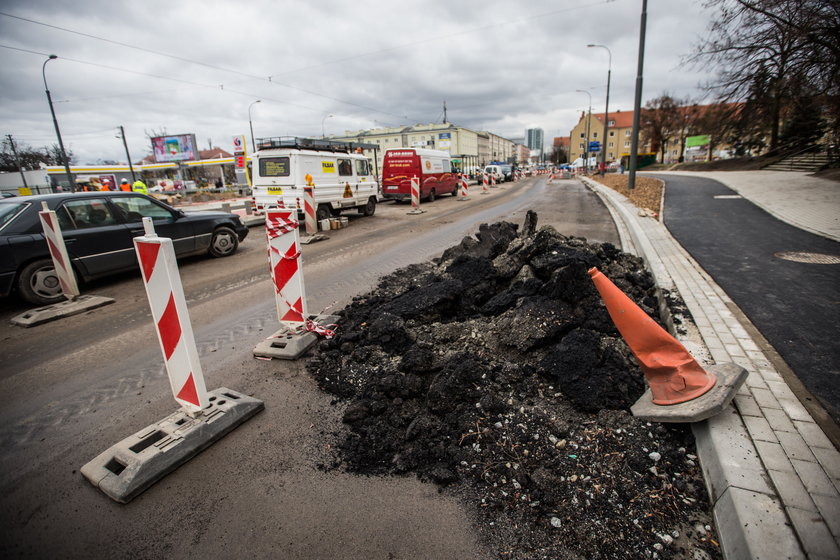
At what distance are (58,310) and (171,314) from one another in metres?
4.38

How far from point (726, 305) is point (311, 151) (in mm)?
12216

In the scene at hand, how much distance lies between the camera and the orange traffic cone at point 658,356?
2.65m

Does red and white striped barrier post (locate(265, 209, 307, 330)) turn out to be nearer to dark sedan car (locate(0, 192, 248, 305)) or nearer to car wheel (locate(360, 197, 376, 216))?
dark sedan car (locate(0, 192, 248, 305))

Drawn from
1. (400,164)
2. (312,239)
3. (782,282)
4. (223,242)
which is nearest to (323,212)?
(312,239)

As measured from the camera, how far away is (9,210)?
19.4ft

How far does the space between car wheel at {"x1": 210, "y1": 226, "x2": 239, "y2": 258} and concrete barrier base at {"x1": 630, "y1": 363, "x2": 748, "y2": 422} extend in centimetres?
888

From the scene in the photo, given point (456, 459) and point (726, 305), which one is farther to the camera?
point (726, 305)

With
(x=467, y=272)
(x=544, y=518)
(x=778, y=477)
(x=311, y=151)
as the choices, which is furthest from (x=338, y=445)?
(x=311, y=151)

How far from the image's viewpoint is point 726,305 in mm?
4508

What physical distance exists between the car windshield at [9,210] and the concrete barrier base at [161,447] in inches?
213

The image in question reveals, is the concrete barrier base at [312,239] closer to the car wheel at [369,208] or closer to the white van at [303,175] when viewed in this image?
the white van at [303,175]

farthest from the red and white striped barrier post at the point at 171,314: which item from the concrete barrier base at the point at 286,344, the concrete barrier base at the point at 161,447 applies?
the concrete barrier base at the point at 286,344

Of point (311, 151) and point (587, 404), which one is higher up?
point (311, 151)

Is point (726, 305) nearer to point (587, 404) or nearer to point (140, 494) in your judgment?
point (587, 404)
